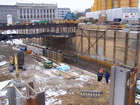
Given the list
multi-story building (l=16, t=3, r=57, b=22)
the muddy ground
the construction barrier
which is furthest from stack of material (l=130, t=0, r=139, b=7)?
multi-story building (l=16, t=3, r=57, b=22)

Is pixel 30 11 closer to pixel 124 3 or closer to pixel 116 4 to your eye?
pixel 116 4

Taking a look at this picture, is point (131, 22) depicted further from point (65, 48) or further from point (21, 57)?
point (21, 57)

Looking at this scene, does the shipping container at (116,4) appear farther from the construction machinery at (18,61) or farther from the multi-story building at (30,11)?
the multi-story building at (30,11)

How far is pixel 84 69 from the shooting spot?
68.1 feet

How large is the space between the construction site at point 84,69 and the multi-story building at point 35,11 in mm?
63551

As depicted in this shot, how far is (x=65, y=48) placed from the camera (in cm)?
3431

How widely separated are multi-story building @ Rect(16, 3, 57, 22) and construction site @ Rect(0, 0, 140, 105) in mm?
63551

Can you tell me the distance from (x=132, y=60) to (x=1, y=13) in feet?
271

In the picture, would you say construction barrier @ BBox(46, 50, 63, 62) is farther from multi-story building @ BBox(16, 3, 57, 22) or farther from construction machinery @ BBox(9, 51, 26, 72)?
multi-story building @ BBox(16, 3, 57, 22)

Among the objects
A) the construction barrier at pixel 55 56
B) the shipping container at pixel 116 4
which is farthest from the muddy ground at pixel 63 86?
the shipping container at pixel 116 4

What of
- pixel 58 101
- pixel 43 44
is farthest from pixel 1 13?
pixel 58 101

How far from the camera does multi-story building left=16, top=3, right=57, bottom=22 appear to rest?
95.5 metres

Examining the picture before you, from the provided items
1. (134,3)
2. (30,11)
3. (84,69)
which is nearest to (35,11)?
(30,11)

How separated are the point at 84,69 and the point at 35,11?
86340 mm
